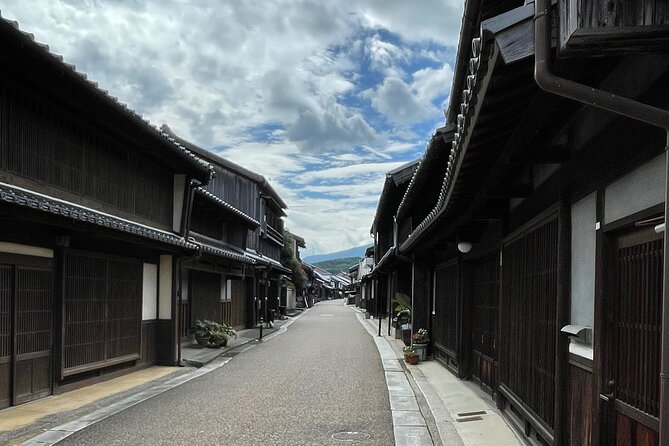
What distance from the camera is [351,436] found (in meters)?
8.43

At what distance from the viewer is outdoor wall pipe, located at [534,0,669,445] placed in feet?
9.86

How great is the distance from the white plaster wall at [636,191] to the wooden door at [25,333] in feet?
28.2

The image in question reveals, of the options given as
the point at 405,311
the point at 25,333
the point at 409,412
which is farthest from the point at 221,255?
the point at 409,412

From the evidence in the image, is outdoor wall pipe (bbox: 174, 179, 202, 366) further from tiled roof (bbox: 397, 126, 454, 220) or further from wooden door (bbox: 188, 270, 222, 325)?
tiled roof (bbox: 397, 126, 454, 220)

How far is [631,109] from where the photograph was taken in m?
3.23

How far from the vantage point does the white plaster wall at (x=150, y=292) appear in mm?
14938

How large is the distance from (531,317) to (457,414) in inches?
121

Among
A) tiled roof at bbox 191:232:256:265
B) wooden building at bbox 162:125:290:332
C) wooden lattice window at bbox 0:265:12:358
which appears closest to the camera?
wooden lattice window at bbox 0:265:12:358

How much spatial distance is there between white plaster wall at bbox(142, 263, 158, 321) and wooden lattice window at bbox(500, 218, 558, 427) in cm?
914

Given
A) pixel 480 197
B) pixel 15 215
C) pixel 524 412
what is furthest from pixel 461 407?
pixel 15 215

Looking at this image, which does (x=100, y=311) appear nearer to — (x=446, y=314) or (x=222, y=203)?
(x=446, y=314)

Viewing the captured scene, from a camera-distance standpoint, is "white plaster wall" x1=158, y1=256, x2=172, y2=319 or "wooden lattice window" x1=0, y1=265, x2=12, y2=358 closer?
"wooden lattice window" x1=0, y1=265, x2=12, y2=358

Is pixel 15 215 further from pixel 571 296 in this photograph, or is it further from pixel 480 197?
pixel 571 296

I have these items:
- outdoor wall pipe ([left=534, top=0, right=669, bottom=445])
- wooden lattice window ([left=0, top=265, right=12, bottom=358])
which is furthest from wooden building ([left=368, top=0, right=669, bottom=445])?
wooden lattice window ([left=0, top=265, right=12, bottom=358])
